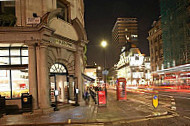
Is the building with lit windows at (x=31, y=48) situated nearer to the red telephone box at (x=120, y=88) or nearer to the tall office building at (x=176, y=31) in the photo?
the red telephone box at (x=120, y=88)

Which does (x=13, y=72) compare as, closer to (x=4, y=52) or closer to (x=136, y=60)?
(x=4, y=52)

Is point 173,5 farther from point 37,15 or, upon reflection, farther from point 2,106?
point 2,106

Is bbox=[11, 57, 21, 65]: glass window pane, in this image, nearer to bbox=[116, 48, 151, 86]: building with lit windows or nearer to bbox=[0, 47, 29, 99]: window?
bbox=[0, 47, 29, 99]: window

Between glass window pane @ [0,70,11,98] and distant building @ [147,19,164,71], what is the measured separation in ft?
233

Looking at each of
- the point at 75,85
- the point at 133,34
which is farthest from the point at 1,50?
the point at 133,34

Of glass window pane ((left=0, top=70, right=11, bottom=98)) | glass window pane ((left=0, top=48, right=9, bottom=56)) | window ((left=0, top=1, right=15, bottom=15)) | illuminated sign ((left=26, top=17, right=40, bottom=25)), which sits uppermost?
window ((left=0, top=1, right=15, bottom=15))

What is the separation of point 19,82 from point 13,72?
917mm

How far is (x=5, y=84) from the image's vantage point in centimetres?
1451

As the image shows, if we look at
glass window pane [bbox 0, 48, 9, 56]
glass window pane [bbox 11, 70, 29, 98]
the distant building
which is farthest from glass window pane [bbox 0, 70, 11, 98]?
the distant building

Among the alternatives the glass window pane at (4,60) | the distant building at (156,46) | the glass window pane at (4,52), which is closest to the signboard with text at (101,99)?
the glass window pane at (4,60)

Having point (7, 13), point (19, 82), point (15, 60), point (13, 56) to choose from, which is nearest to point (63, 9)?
point (7, 13)

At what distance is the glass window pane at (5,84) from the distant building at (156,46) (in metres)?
71.0

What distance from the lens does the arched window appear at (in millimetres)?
16362

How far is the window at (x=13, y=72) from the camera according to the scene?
1448cm
